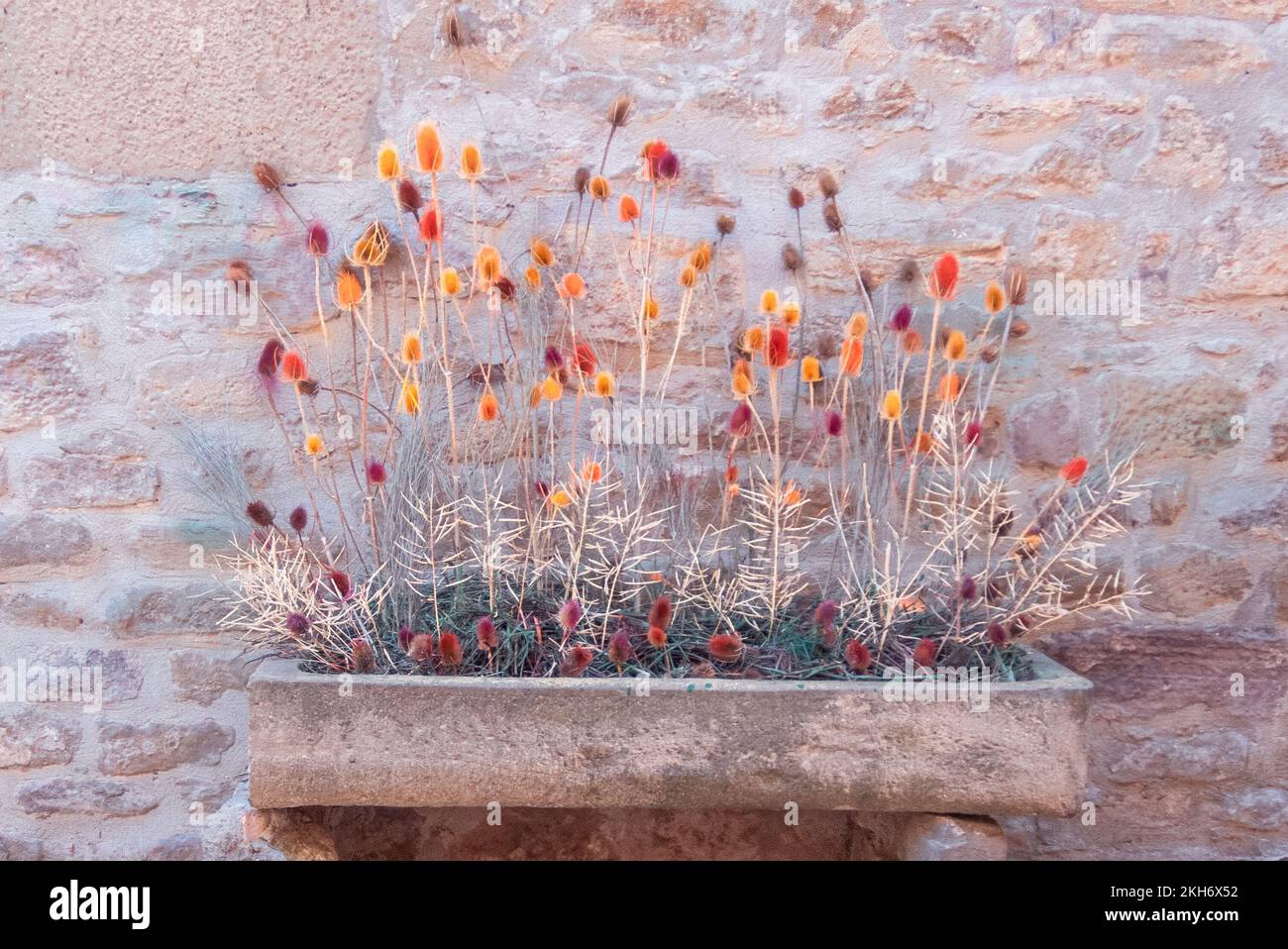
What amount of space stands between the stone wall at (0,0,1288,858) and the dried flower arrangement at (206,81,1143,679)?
A: 0.27 ft

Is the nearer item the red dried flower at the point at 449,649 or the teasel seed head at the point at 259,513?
the red dried flower at the point at 449,649

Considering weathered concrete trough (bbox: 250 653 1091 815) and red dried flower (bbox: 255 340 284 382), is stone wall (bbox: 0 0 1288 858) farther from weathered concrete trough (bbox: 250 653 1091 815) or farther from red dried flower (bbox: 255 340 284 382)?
weathered concrete trough (bbox: 250 653 1091 815)

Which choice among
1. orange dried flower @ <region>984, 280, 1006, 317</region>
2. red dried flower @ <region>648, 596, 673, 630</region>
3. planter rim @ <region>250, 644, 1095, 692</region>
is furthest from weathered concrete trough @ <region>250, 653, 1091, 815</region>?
orange dried flower @ <region>984, 280, 1006, 317</region>

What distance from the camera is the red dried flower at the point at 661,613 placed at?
5.12 feet

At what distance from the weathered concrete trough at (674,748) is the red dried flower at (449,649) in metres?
0.05

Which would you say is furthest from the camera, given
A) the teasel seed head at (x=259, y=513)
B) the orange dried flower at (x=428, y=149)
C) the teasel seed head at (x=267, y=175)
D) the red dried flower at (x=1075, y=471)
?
the teasel seed head at (x=267, y=175)

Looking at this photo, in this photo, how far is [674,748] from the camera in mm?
1505

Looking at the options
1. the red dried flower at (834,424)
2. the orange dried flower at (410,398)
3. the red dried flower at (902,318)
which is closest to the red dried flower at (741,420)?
the red dried flower at (834,424)

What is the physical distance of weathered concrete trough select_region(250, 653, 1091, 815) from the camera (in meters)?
1.50

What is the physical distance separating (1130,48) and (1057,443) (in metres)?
0.75

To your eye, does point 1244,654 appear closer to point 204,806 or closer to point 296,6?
point 204,806

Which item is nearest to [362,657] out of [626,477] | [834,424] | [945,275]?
[626,477]

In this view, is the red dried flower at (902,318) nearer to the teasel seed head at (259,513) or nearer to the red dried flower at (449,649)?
the red dried flower at (449,649)
